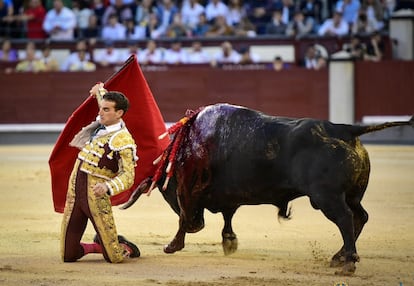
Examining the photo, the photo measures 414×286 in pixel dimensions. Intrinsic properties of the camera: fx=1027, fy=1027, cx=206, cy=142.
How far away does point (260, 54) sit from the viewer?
1484 cm

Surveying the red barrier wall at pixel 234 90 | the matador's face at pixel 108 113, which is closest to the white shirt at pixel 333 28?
the red barrier wall at pixel 234 90

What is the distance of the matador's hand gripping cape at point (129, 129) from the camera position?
5734mm

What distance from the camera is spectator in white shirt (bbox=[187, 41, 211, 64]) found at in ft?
48.9

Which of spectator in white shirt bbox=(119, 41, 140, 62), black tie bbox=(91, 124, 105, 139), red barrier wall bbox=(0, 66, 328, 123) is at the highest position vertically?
black tie bbox=(91, 124, 105, 139)

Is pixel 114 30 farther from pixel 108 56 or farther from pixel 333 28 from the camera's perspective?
pixel 333 28

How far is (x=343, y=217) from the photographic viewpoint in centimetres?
499

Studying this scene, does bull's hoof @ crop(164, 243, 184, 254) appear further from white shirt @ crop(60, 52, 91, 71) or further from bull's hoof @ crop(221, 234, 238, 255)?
white shirt @ crop(60, 52, 91, 71)

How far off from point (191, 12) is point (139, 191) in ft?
31.4

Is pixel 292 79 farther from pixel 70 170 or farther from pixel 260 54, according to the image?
pixel 70 170

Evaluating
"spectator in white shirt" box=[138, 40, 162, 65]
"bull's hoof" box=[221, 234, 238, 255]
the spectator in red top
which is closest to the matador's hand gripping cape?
"bull's hoof" box=[221, 234, 238, 255]

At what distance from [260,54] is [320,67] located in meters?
0.89

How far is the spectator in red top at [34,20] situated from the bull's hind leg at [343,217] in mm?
11160

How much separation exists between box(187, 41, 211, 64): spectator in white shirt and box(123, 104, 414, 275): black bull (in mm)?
9233

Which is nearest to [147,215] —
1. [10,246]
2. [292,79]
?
[10,246]
